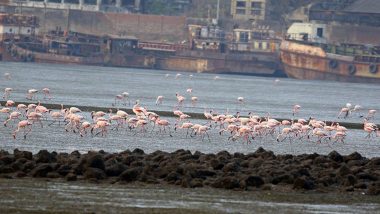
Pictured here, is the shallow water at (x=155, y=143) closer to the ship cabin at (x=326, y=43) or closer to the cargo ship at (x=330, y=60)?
the cargo ship at (x=330, y=60)

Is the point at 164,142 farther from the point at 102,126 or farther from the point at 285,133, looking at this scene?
the point at 285,133

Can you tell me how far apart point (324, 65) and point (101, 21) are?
29.5 metres

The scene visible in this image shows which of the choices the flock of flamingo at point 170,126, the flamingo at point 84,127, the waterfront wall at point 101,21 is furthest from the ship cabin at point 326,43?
the flamingo at point 84,127

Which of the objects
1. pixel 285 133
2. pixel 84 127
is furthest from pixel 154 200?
pixel 285 133

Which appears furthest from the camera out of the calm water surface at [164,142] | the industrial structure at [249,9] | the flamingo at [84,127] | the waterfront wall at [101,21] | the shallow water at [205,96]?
the industrial structure at [249,9]

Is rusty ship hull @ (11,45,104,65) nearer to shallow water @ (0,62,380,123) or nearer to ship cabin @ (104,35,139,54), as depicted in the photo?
ship cabin @ (104,35,139,54)

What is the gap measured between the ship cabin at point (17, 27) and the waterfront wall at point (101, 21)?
637 centimetres

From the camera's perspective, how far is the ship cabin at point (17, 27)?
133875mm

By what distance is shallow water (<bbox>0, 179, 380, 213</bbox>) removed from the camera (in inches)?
952

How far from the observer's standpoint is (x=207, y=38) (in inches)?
5640

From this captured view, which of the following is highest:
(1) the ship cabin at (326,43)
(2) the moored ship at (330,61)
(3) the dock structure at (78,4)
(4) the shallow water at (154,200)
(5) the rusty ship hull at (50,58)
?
(3) the dock structure at (78,4)

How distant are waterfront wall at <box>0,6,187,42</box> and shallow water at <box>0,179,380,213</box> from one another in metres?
119

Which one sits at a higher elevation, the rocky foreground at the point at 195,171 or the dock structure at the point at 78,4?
the dock structure at the point at 78,4

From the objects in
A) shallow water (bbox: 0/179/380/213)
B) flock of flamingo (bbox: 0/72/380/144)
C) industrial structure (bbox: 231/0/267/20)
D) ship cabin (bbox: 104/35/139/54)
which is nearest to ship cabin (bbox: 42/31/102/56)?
ship cabin (bbox: 104/35/139/54)
